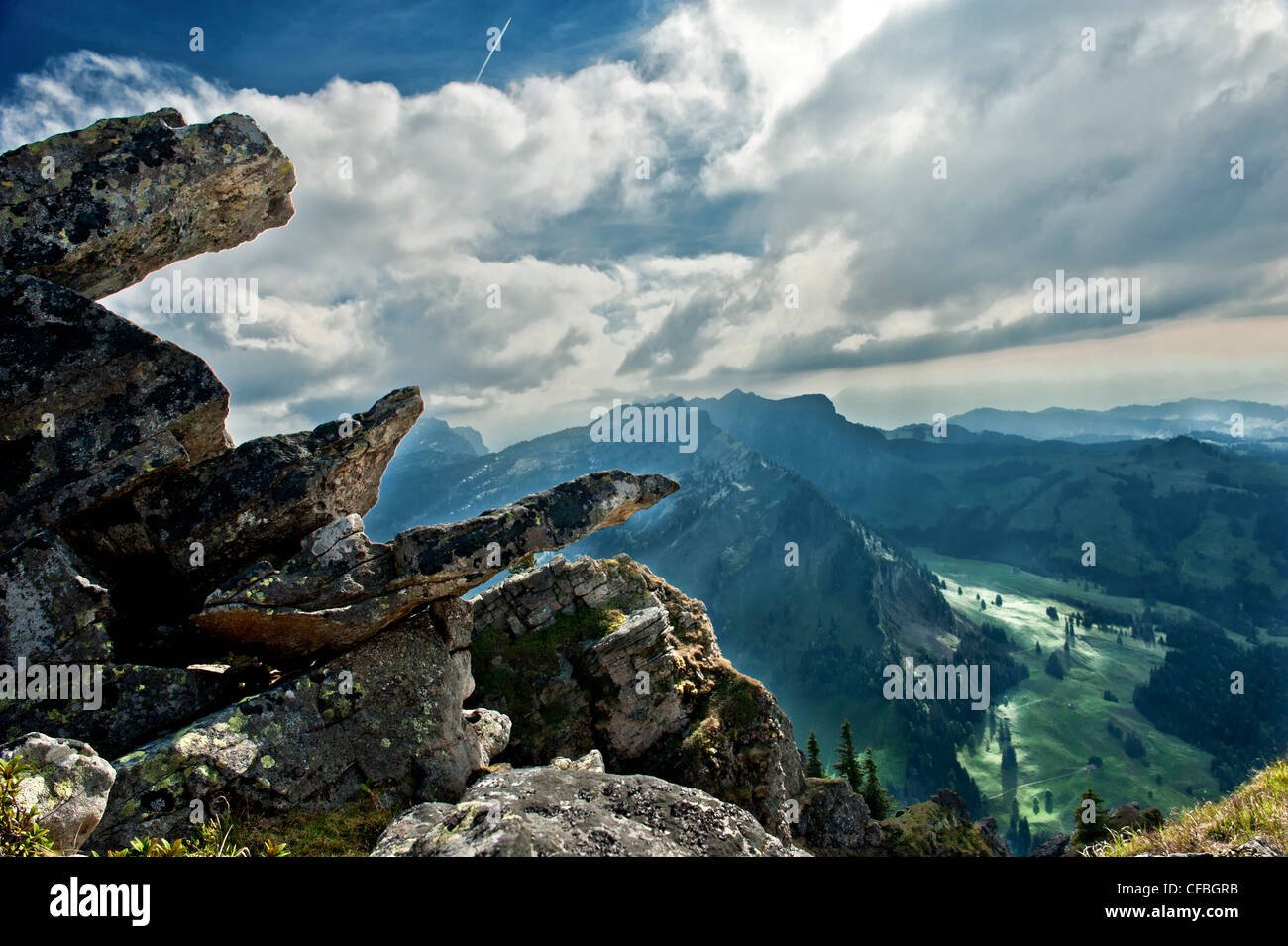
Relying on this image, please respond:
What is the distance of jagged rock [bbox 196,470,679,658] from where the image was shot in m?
20.0

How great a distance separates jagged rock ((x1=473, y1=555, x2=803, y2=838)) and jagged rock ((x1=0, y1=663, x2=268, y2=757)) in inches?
618

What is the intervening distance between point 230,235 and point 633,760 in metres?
36.0

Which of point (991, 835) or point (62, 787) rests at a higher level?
point (62, 787)

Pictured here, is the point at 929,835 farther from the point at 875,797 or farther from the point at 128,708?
the point at 128,708

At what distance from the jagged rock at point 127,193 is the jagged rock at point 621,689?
28.0m

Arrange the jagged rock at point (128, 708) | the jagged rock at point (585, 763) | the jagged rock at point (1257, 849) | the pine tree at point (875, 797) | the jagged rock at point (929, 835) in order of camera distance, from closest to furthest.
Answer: the jagged rock at point (1257, 849)
the jagged rock at point (128, 708)
the jagged rock at point (585, 763)
the jagged rock at point (929, 835)
the pine tree at point (875, 797)

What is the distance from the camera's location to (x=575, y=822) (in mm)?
12516

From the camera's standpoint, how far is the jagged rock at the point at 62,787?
11273 mm

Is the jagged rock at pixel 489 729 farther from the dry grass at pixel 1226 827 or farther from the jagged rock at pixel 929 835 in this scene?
the jagged rock at pixel 929 835

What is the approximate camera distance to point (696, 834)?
43.9 feet

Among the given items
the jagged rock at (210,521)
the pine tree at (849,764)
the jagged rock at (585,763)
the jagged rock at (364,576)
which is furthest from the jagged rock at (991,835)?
the jagged rock at (210,521)

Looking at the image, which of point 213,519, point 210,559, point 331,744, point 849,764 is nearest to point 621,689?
point 331,744

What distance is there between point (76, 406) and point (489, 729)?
19616 mm
